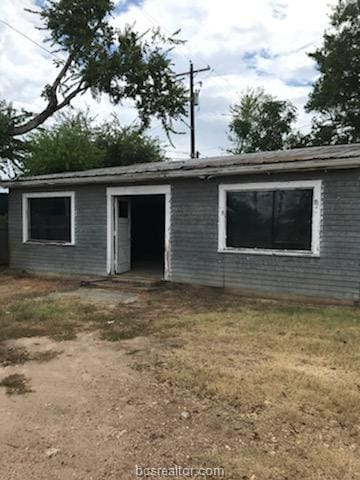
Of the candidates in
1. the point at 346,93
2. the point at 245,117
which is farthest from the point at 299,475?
the point at 245,117

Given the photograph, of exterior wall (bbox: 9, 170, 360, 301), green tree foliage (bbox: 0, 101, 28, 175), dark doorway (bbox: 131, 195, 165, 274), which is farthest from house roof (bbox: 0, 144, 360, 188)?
green tree foliage (bbox: 0, 101, 28, 175)

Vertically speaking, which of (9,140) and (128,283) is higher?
(9,140)

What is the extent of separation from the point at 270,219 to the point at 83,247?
4.73 metres

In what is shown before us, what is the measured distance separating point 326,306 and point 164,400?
4539 mm

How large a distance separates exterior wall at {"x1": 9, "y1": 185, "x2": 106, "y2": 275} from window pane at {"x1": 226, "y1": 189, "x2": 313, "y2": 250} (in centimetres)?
330

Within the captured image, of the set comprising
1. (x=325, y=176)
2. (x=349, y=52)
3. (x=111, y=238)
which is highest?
(x=349, y=52)

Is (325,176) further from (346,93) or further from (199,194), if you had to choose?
(346,93)

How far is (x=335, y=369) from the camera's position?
421 cm

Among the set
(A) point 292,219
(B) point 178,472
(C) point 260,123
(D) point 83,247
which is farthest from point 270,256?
(C) point 260,123

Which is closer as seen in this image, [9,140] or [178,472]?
[178,472]

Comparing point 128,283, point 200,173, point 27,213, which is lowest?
point 128,283

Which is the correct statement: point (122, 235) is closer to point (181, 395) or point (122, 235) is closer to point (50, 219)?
point (50, 219)

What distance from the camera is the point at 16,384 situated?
3.93m

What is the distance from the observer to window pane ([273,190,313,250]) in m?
7.54
